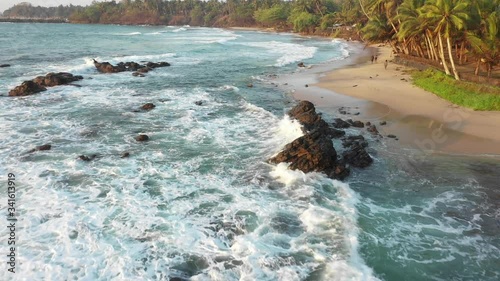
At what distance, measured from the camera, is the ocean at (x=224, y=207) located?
10.6 m

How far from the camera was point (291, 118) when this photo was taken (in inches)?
898

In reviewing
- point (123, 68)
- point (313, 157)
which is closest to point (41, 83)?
point (123, 68)

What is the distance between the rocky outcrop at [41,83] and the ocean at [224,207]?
19.6 feet

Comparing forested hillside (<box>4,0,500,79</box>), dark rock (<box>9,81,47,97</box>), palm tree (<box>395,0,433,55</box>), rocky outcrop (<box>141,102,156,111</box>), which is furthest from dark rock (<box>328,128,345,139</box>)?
dark rock (<box>9,81,47,97</box>)

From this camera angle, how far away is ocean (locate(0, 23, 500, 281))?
10.6 m

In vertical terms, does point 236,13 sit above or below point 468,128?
above

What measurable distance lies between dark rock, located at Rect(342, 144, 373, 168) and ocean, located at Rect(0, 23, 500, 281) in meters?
0.39

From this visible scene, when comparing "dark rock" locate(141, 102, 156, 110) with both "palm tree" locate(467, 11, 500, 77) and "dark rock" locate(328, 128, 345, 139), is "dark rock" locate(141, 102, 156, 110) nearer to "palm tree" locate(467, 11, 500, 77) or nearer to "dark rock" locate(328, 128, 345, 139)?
"dark rock" locate(328, 128, 345, 139)

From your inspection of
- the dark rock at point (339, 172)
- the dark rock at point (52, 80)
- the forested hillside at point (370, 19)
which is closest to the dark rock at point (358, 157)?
the dark rock at point (339, 172)

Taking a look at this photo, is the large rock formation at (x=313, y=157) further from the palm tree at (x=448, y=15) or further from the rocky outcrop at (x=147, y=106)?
the palm tree at (x=448, y=15)

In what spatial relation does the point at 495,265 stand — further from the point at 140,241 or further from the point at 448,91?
the point at 448,91

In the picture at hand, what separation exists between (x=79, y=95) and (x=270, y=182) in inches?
855

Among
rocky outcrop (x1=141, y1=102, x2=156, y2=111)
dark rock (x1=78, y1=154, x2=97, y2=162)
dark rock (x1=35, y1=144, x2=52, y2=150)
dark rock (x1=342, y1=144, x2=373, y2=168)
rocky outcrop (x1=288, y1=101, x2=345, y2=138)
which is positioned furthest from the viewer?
rocky outcrop (x1=141, y1=102, x2=156, y2=111)

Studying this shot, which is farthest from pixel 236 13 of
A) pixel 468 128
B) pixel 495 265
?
pixel 495 265
